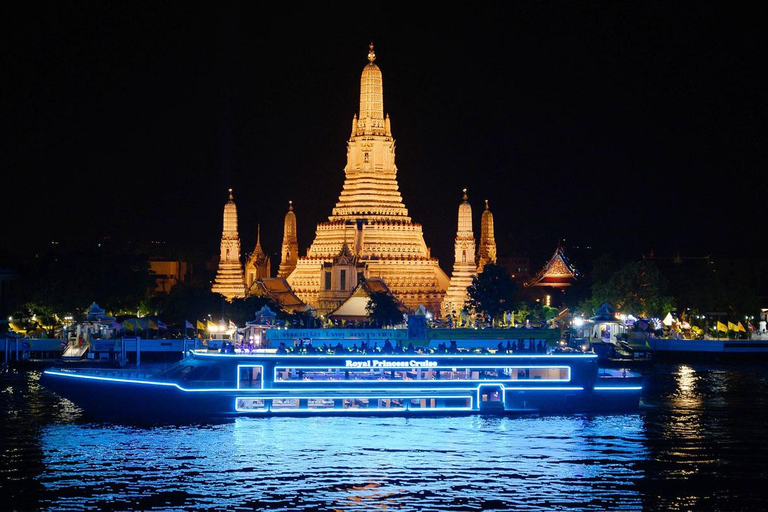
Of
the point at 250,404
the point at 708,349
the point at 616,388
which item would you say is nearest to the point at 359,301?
the point at 708,349

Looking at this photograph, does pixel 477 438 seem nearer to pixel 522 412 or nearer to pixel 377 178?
pixel 522 412

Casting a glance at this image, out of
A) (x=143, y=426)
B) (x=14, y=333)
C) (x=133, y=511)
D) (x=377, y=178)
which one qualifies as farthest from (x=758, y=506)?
(x=377, y=178)

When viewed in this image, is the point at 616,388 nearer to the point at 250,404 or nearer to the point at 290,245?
the point at 250,404

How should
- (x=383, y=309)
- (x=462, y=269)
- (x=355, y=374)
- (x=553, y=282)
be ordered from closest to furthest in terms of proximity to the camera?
(x=355, y=374) < (x=383, y=309) < (x=462, y=269) < (x=553, y=282)

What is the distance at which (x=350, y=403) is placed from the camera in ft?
167

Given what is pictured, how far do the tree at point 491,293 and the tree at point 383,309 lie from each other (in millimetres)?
4202

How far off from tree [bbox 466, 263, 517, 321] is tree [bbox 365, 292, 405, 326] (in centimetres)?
420

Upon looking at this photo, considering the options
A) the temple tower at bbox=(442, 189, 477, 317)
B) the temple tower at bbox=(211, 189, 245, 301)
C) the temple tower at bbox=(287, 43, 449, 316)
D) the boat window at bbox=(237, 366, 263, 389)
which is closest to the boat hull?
the boat window at bbox=(237, 366, 263, 389)

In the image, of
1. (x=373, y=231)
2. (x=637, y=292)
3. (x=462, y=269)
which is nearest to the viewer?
(x=637, y=292)

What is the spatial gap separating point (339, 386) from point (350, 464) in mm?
9228

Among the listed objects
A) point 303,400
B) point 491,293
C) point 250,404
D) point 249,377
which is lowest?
point 250,404

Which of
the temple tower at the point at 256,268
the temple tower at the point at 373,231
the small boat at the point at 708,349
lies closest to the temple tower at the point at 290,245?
the temple tower at the point at 256,268

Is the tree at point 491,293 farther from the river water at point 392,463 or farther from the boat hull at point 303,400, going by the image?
the boat hull at point 303,400

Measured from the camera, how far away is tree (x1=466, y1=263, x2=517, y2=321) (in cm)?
8819
